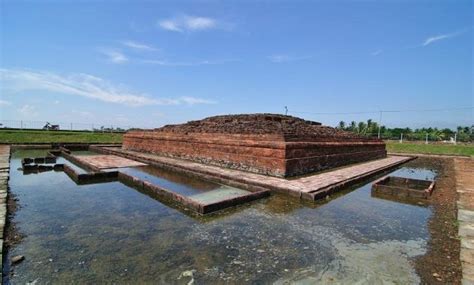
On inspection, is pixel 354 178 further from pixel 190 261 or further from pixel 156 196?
pixel 190 261

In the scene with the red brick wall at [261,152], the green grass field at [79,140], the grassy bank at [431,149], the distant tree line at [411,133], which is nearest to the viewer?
the red brick wall at [261,152]

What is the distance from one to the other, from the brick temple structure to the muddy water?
2.33 meters

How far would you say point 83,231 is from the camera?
3.68 m

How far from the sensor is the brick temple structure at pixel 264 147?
7645 mm

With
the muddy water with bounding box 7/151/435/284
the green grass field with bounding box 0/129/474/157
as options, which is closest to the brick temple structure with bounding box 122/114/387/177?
the muddy water with bounding box 7/151/435/284

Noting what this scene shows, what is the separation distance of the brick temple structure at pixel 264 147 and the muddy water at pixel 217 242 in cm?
233

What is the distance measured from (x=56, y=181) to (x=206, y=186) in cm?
377

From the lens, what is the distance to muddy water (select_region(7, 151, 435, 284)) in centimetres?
267

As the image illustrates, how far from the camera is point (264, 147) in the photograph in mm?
7879

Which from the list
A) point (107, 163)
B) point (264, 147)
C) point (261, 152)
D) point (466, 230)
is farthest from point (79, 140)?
point (466, 230)

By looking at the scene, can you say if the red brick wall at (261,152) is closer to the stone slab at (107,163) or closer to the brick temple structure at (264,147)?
the brick temple structure at (264,147)

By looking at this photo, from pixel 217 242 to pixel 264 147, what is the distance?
4695mm

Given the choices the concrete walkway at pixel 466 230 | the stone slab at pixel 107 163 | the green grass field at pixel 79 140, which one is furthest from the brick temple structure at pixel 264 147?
the green grass field at pixel 79 140

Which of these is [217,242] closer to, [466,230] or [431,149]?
[466,230]
